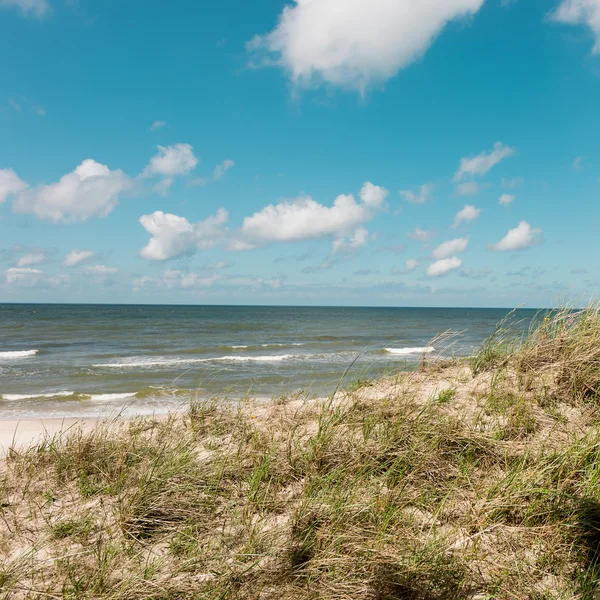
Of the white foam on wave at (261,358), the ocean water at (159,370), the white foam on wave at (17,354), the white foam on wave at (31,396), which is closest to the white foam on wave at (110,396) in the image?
the ocean water at (159,370)

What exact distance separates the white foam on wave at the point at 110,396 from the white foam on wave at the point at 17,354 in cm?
1184

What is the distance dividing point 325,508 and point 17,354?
79.5ft

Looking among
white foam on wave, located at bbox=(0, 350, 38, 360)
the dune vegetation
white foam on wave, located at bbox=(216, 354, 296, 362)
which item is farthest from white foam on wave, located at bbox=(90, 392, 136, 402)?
white foam on wave, located at bbox=(0, 350, 38, 360)

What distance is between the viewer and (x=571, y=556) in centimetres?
265

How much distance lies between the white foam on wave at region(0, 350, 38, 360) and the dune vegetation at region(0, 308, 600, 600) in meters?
20.1

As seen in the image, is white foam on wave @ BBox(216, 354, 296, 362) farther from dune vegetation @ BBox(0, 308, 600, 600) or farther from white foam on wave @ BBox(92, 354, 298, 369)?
dune vegetation @ BBox(0, 308, 600, 600)

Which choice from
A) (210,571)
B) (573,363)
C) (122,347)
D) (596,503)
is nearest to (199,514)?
(210,571)

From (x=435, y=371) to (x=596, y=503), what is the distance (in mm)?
4580

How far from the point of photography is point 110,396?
11.8 meters

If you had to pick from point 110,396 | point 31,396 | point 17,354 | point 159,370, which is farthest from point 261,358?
point 17,354

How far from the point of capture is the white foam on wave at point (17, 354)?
807 inches

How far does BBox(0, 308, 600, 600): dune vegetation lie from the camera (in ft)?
8.06

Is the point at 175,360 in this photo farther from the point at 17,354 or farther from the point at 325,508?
the point at 325,508

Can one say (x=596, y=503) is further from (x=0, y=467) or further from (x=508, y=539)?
(x=0, y=467)
